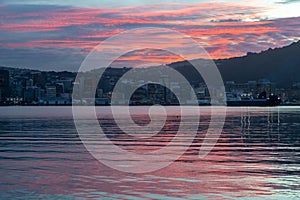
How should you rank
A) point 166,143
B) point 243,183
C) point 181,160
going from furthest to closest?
point 166,143
point 181,160
point 243,183

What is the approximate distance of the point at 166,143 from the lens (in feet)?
109

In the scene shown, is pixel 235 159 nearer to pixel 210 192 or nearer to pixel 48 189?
pixel 210 192

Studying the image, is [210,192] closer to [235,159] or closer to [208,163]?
[208,163]

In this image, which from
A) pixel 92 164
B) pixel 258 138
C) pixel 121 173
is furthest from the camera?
pixel 258 138

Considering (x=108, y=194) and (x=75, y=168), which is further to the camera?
(x=75, y=168)

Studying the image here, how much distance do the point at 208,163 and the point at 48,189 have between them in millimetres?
7928

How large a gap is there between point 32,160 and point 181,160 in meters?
6.05

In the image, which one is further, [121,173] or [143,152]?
[143,152]

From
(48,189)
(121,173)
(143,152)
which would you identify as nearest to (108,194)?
(48,189)

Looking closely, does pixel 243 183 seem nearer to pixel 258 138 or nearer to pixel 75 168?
pixel 75 168

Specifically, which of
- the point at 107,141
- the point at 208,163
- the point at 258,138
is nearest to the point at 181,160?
the point at 208,163

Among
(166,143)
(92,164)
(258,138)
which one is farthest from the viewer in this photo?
(258,138)

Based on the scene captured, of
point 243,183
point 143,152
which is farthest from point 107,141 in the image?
point 243,183

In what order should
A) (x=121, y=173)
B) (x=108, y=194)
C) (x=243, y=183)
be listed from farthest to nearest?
(x=121, y=173) < (x=243, y=183) < (x=108, y=194)
